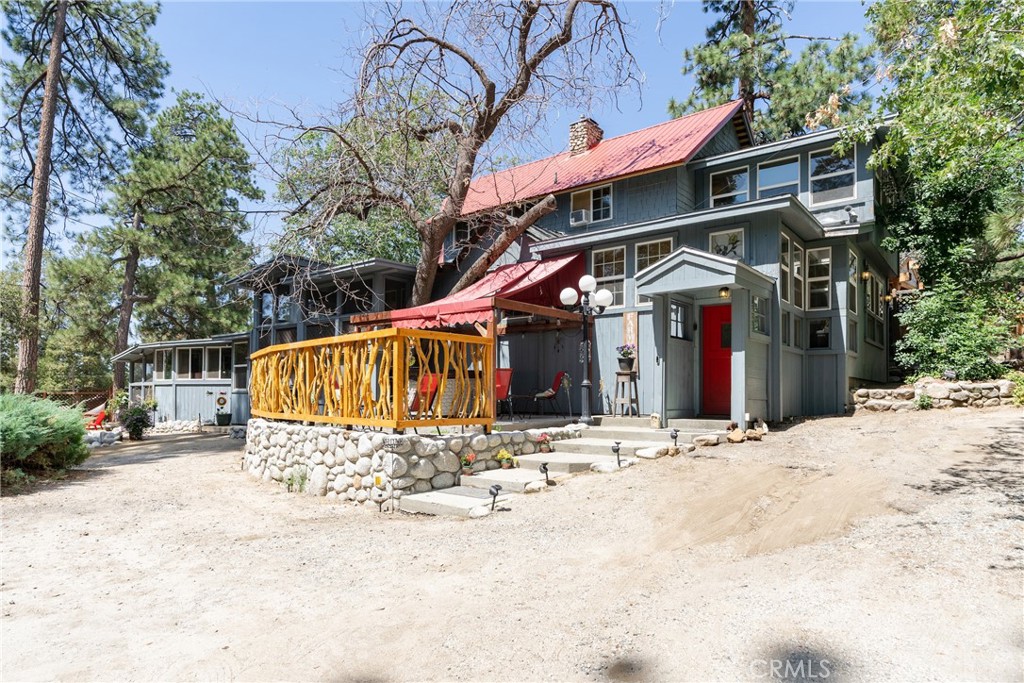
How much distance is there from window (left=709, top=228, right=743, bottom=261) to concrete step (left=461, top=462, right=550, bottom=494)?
226 inches

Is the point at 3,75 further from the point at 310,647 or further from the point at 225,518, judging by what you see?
the point at 310,647

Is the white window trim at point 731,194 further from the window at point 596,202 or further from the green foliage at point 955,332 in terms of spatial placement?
the green foliage at point 955,332

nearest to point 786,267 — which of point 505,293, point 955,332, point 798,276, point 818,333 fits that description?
point 798,276

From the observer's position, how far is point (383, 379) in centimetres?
720

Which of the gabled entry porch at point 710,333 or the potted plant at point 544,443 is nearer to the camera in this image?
the potted plant at point 544,443

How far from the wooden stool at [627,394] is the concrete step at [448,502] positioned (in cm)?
437

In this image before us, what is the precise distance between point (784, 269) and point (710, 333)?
5.54ft

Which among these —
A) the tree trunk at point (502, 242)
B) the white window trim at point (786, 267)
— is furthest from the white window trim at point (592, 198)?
the white window trim at point (786, 267)

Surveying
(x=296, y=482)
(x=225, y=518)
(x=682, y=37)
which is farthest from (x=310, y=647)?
(x=682, y=37)

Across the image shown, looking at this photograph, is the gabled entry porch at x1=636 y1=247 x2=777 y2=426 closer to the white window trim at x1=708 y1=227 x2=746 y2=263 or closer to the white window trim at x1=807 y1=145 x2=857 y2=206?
the white window trim at x1=708 y1=227 x2=746 y2=263

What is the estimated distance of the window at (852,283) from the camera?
11.5m

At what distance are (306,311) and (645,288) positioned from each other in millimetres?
10285

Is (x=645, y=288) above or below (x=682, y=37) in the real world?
below

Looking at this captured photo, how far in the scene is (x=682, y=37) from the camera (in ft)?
70.2
